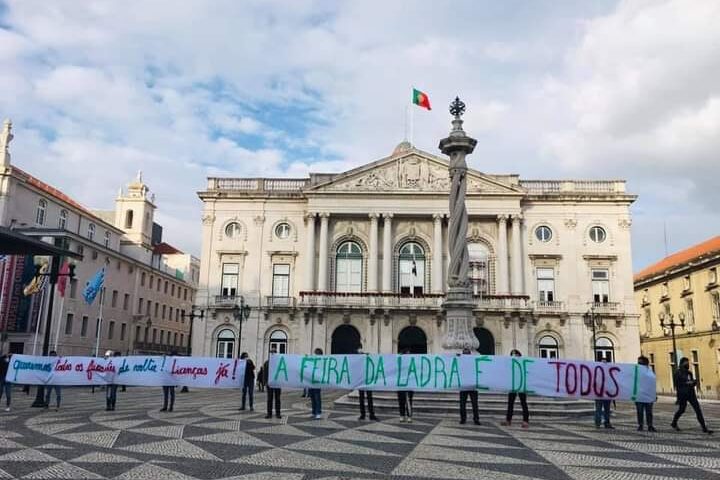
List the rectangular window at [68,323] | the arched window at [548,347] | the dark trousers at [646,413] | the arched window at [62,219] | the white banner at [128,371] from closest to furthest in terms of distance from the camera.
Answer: the dark trousers at [646,413], the white banner at [128,371], the arched window at [548,347], the rectangular window at [68,323], the arched window at [62,219]

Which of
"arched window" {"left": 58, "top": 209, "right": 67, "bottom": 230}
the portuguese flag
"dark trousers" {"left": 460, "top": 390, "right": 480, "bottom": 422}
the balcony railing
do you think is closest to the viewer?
"dark trousers" {"left": 460, "top": 390, "right": 480, "bottom": 422}

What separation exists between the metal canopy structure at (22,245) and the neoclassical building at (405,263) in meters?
25.8

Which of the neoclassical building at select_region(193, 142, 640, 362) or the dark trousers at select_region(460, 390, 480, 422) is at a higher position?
the neoclassical building at select_region(193, 142, 640, 362)

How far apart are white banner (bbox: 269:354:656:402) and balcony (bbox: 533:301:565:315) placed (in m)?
28.9

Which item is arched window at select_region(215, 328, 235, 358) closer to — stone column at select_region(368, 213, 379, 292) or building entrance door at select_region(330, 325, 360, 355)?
building entrance door at select_region(330, 325, 360, 355)

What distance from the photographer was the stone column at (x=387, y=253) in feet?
146

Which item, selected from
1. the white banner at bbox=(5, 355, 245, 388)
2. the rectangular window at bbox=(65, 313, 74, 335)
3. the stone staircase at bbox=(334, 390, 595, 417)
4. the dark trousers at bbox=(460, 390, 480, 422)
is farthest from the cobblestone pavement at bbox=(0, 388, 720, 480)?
the rectangular window at bbox=(65, 313, 74, 335)

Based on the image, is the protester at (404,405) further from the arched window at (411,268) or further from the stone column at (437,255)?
the arched window at (411,268)

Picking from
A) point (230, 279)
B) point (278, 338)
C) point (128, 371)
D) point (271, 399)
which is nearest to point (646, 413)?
point (271, 399)

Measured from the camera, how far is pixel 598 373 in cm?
1581

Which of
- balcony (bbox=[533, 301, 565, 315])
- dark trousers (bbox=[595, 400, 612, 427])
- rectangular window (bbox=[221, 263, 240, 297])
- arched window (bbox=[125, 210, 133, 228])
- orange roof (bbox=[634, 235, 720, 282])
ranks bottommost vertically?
dark trousers (bbox=[595, 400, 612, 427])

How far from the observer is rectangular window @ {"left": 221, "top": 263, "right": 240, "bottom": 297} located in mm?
46531

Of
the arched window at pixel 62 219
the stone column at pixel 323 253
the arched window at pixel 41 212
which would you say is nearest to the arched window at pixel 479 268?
the stone column at pixel 323 253

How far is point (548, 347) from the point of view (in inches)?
1736
